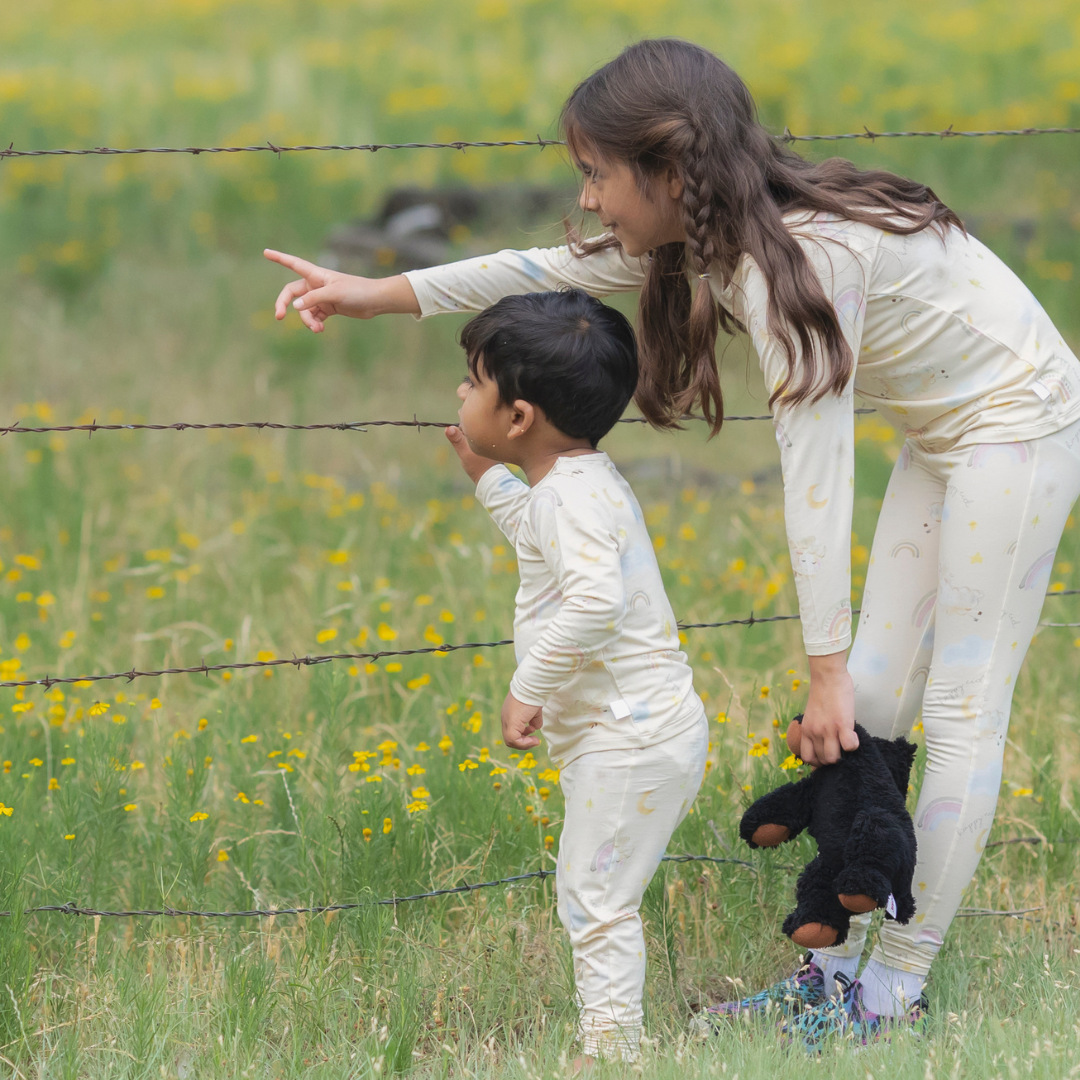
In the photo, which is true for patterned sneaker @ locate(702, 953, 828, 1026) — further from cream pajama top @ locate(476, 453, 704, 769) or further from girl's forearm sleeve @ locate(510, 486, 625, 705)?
girl's forearm sleeve @ locate(510, 486, 625, 705)

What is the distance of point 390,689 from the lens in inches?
154

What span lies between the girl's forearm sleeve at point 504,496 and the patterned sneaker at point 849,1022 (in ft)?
3.32

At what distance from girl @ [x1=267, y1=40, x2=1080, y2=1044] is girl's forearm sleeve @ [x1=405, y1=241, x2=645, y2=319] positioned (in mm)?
21

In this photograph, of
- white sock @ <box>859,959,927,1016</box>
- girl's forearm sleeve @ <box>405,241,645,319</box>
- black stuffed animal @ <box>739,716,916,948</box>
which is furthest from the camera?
girl's forearm sleeve @ <box>405,241,645,319</box>

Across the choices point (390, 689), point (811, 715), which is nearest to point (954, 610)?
point (811, 715)

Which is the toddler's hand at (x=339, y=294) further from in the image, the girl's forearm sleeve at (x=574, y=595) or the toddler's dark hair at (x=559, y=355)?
the girl's forearm sleeve at (x=574, y=595)

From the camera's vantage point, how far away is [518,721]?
A: 2.13 m

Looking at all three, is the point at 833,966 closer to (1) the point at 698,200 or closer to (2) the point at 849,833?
(2) the point at 849,833

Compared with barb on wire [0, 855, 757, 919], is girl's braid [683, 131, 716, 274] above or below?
above

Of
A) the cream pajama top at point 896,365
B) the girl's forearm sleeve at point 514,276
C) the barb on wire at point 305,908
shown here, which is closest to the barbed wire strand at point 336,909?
the barb on wire at point 305,908

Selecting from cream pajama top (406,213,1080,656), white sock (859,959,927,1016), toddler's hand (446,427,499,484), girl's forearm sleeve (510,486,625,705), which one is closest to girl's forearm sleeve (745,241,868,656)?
cream pajama top (406,213,1080,656)

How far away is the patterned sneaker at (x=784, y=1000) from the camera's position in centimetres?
238

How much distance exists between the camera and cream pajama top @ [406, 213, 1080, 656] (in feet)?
6.91

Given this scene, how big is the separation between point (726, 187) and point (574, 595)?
27.7 inches
